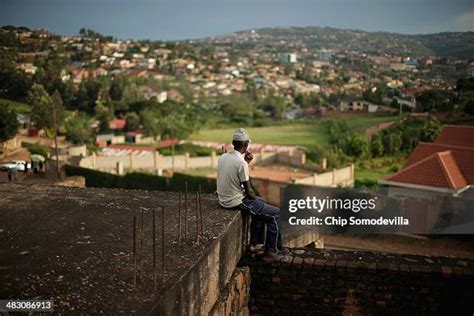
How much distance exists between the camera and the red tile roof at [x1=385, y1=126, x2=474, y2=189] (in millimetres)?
13805

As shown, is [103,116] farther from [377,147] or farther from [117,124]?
[377,147]

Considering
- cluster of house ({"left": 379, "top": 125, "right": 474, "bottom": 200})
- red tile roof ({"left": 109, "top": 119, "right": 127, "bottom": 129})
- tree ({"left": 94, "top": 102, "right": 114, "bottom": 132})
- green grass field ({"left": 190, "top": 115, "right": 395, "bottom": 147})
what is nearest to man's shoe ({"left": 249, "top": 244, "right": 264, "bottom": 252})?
cluster of house ({"left": 379, "top": 125, "right": 474, "bottom": 200})

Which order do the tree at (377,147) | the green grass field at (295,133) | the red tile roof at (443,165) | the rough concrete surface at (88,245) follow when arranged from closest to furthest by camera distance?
the rough concrete surface at (88,245), the red tile roof at (443,165), the tree at (377,147), the green grass field at (295,133)

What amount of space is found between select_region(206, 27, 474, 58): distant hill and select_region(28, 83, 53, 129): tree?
65.8ft

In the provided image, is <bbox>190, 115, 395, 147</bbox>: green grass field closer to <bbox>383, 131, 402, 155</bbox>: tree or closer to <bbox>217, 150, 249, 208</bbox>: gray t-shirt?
<bbox>383, 131, 402, 155</bbox>: tree

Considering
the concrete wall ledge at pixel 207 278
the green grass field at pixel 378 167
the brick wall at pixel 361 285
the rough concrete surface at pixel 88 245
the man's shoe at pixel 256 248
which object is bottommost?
the green grass field at pixel 378 167

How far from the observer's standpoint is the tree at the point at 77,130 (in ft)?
109

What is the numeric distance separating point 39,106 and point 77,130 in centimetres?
776

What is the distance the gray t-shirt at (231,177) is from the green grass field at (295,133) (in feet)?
102

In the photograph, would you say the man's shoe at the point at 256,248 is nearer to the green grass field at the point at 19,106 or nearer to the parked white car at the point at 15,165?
the parked white car at the point at 15,165

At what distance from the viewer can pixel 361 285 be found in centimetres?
412

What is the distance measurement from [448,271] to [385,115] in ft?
102

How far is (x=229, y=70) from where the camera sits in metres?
78.8

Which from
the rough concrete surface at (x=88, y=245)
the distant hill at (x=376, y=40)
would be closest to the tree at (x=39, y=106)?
the distant hill at (x=376, y=40)
